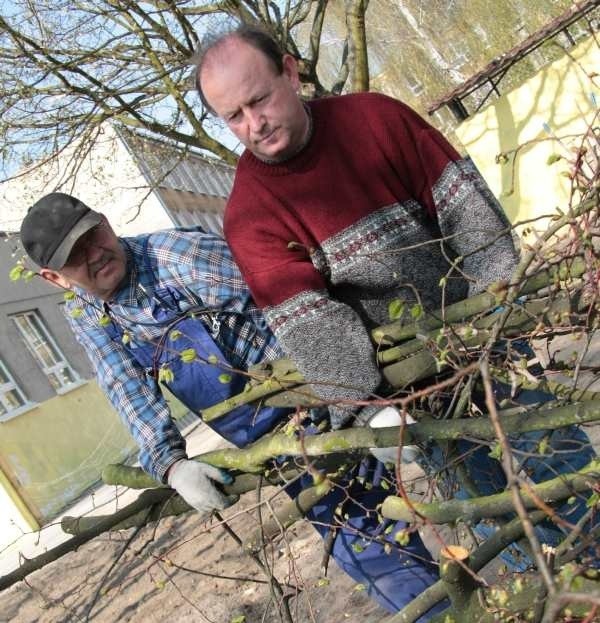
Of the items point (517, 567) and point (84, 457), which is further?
point (84, 457)

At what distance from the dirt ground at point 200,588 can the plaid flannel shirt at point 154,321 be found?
2.81 feet

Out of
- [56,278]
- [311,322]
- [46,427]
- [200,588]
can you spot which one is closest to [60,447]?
[46,427]

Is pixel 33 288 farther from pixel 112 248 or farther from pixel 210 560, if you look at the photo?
pixel 112 248

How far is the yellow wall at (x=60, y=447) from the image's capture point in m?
14.3

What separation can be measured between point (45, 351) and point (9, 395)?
193 cm

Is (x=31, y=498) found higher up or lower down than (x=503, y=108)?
lower down

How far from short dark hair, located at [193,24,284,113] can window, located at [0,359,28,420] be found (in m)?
13.7

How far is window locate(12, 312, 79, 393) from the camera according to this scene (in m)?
16.8

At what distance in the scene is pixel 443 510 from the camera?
1.89m

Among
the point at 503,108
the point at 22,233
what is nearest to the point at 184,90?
the point at 503,108

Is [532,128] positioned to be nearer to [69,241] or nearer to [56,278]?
[56,278]

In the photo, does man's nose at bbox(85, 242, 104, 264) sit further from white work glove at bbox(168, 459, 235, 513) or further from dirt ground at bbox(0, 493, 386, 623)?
dirt ground at bbox(0, 493, 386, 623)

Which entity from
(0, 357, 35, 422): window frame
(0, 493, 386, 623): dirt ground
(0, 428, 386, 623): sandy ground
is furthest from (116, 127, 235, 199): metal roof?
(0, 493, 386, 623): dirt ground

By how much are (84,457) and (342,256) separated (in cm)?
1459
